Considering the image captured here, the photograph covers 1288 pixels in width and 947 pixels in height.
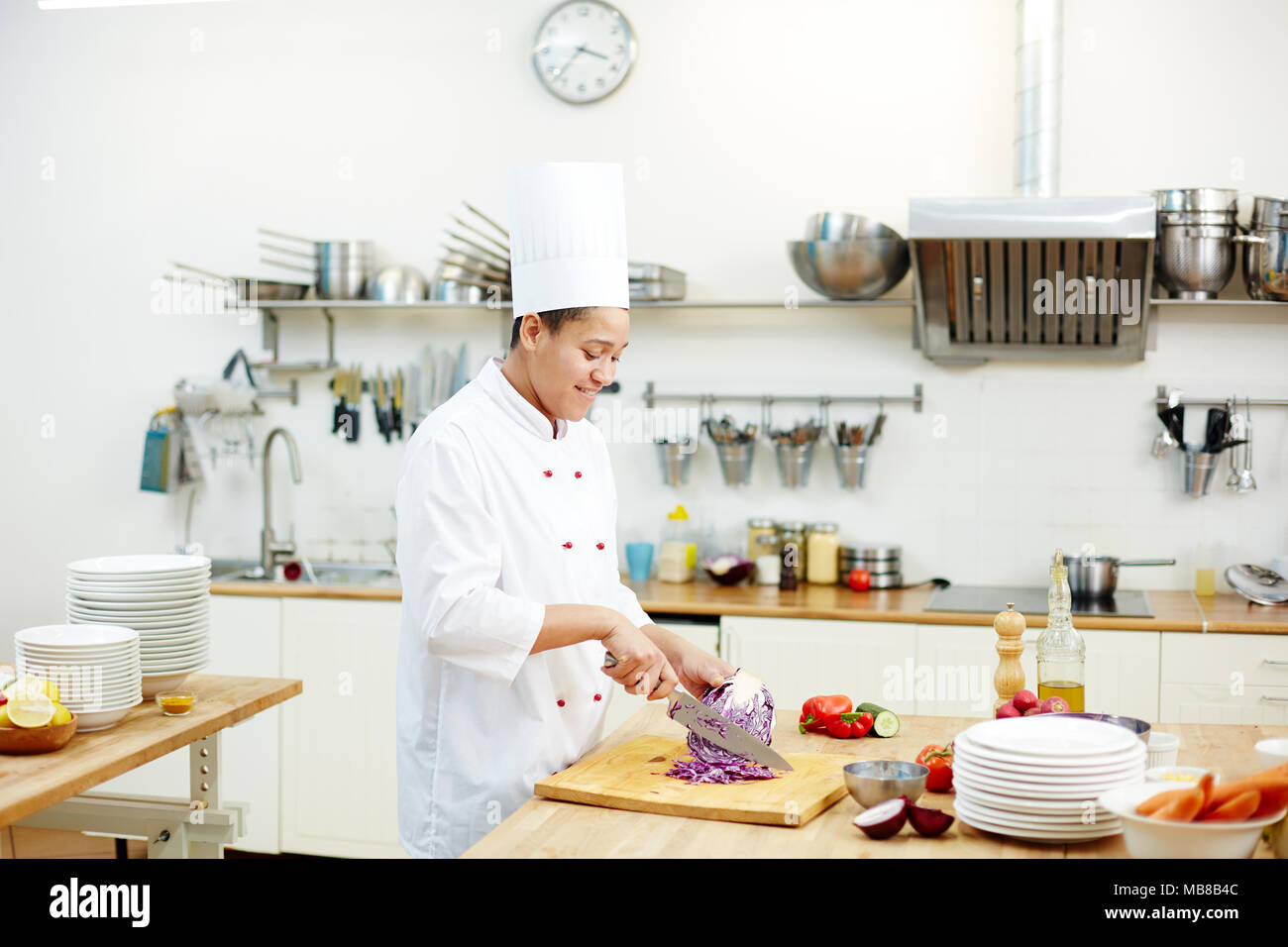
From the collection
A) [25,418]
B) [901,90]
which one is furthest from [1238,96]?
[25,418]

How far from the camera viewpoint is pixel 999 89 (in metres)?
4.23

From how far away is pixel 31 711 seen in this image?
199 centimetres

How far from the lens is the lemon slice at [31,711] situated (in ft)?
6.48

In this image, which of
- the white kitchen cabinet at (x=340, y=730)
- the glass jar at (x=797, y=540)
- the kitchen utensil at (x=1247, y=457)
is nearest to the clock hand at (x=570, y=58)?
the glass jar at (x=797, y=540)

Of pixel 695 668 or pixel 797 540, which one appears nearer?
pixel 695 668

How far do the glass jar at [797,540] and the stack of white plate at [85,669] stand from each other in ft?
8.19

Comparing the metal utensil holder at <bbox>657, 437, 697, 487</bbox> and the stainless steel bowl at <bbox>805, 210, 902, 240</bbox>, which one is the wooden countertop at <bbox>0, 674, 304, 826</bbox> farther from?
the stainless steel bowl at <bbox>805, 210, 902, 240</bbox>

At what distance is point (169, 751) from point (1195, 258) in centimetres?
333

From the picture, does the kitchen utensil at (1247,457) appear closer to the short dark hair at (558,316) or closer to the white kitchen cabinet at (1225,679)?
the white kitchen cabinet at (1225,679)

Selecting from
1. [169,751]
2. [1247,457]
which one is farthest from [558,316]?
[1247,457]

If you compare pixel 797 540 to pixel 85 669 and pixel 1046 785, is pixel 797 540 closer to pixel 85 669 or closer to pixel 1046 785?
pixel 85 669
